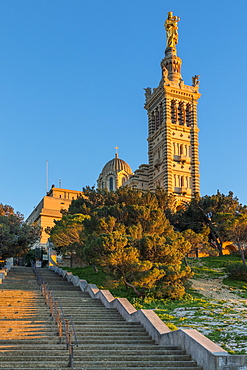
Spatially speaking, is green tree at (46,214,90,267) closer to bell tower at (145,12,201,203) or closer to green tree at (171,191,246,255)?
green tree at (171,191,246,255)

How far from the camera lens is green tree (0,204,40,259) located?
3516cm

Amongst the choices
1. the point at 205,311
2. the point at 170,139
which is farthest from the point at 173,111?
the point at 205,311

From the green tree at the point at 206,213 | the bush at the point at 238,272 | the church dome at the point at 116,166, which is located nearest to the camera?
the bush at the point at 238,272

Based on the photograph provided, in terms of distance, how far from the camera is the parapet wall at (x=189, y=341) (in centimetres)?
1077

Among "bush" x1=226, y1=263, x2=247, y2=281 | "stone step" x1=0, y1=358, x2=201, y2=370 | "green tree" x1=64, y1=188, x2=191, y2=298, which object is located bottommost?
"stone step" x1=0, y1=358, x2=201, y2=370

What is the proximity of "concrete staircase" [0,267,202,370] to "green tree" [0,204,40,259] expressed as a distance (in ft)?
46.2

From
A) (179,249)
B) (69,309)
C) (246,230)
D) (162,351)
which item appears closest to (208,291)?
(179,249)

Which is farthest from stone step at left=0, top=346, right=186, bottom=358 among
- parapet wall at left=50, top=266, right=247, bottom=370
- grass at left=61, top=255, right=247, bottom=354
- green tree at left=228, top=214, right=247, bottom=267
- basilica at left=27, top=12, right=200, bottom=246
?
basilica at left=27, top=12, right=200, bottom=246

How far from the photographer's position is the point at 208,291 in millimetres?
27562

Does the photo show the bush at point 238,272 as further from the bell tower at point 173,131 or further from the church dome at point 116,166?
the church dome at point 116,166

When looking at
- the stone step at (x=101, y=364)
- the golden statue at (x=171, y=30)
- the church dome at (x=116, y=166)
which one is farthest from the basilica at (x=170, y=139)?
the stone step at (x=101, y=364)

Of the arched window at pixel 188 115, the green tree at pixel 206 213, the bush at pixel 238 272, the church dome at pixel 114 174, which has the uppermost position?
the arched window at pixel 188 115

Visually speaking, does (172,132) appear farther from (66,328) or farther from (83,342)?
(66,328)

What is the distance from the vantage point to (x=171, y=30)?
70.9 meters
